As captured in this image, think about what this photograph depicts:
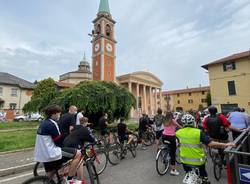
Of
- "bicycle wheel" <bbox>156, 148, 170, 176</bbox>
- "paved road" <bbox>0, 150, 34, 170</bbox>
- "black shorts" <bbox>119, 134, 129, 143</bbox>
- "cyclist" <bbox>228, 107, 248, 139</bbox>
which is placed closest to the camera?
"bicycle wheel" <bbox>156, 148, 170, 176</bbox>

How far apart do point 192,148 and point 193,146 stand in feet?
0.14

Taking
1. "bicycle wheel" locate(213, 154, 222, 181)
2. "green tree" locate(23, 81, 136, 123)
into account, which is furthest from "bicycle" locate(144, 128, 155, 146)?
"green tree" locate(23, 81, 136, 123)

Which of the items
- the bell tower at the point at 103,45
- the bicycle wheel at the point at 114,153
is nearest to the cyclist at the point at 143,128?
the bicycle wheel at the point at 114,153

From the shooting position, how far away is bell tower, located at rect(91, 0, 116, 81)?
41.5 m

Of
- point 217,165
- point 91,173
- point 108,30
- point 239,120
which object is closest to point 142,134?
point 239,120

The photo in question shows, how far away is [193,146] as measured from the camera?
3.02 meters

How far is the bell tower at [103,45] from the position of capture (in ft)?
136

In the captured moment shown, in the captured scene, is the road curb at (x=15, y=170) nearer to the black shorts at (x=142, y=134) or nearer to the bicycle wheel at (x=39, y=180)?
the bicycle wheel at (x=39, y=180)

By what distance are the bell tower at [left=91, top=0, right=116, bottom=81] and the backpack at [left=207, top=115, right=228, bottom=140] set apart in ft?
120

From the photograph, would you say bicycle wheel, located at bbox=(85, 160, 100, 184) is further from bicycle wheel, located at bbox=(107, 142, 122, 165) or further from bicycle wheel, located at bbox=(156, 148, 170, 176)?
bicycle wheel, located at bbox=(156, 148, 170, 176)

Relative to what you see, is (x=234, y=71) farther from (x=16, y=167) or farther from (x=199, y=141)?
(x=16, y=167)

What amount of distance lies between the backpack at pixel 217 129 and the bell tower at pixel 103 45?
3652cm

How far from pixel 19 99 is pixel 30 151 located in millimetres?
36104

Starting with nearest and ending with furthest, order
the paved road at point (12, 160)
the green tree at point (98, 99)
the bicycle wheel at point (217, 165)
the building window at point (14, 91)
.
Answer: the bicycle wheel at point (217, 165) < the paved road at point (12, 160) < the green tree at point (98, 99) < the building window at point (14, 91)
